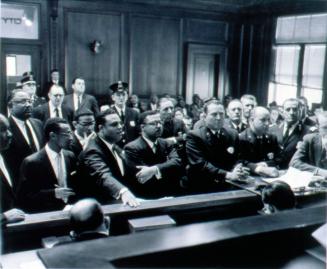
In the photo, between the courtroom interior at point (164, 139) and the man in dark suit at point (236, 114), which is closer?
the courtroom interior at point (164, 139)

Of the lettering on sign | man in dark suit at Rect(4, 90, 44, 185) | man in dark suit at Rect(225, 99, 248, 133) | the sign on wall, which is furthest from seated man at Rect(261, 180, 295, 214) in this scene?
the lettering on sign

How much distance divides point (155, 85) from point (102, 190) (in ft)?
20.1

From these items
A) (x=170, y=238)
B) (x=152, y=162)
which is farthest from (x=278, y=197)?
(x=152, y=162)

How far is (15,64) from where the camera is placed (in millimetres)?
7348

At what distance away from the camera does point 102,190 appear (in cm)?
273

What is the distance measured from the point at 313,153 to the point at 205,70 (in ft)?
19.7

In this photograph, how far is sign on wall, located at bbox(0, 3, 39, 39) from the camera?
707cm

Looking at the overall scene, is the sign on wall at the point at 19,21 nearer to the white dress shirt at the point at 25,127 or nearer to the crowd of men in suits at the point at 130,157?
the white dress shirt at the point at 25,127

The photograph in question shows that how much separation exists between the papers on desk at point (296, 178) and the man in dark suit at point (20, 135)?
2.00 meters

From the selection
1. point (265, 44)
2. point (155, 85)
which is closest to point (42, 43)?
point (155, 85)

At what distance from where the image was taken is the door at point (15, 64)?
7.17m

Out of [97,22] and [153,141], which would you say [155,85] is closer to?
[97,22]

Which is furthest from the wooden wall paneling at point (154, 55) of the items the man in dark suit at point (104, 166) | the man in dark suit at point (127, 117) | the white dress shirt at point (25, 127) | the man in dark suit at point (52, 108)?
the man in dark suit at point (104, 166)

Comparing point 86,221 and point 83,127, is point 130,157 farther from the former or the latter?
point 86,221
